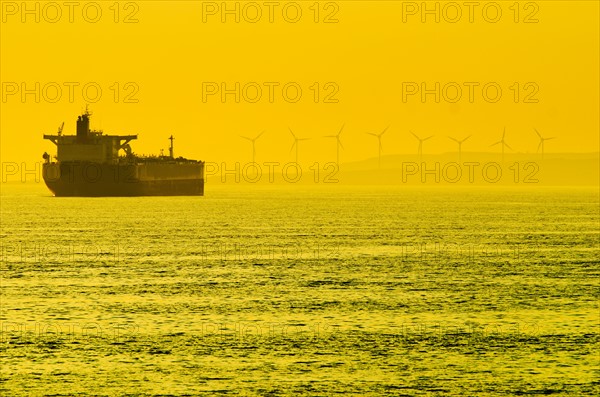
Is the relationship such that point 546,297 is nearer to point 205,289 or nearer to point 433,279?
point 433,279

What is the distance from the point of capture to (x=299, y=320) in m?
42.6

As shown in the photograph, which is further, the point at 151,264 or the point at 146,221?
the point at 146,221

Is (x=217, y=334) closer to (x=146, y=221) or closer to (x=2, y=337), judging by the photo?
(x=2, y=337)

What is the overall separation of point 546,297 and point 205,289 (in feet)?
54.9

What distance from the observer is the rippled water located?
31.3 m

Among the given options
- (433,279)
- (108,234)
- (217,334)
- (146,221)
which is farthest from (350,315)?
(146,221)

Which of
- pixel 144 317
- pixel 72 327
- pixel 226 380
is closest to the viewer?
pixel 226 380

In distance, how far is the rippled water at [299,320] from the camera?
31.3 meters

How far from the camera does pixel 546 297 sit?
50.0 meters

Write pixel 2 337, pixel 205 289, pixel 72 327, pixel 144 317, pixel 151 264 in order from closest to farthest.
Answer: pixel 2 337
pixel 72 327
pixel 144 317
pixel 205 289
pixel 151 264

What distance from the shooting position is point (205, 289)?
54.1 m

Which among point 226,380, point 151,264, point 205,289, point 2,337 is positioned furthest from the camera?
point 151,264

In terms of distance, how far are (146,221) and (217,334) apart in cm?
9582

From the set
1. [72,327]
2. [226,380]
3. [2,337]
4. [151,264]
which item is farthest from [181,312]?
[151,264]
